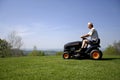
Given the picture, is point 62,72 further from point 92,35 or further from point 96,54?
point 92,35

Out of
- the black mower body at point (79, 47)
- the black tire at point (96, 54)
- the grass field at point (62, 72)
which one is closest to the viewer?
the grass field at point (62, 72)

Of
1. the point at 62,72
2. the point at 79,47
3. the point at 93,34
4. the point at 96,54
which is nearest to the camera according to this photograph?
the point at 62,72

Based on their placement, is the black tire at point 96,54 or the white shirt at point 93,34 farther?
the white shirt at point 93,34

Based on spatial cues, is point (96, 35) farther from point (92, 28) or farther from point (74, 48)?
point (74, 48)

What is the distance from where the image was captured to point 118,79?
11.9 feet

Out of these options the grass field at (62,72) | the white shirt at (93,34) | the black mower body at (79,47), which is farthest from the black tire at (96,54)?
the grass field at (62,72)

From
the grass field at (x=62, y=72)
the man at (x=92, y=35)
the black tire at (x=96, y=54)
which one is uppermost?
the man at (x=92, y=35)

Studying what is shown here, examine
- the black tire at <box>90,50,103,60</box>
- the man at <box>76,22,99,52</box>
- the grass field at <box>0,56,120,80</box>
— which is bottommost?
the grass field at <box>0,56,120,80</box>

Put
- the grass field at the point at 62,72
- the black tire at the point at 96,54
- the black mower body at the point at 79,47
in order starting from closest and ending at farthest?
the grass field at the point at 62,72 < the black tire at the point at 96,54 < the black mower body at the point at 79,47

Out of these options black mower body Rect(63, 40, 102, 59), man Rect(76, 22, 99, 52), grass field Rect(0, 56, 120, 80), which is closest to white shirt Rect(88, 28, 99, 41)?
man Rect(76, 22, 99, 52)

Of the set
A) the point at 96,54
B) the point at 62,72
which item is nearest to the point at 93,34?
the point at 96,54

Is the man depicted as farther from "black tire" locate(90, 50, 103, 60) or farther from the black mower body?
"black tire" locate(90, 50, 103, 60)

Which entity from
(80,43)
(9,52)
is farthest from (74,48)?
(9,52)

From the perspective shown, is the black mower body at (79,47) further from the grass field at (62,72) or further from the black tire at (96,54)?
the grass field at (62,72)
